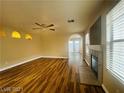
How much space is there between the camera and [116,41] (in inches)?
90.4

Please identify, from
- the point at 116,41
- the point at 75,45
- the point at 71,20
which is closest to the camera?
the point at 116,41

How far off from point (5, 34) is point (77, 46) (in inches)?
461

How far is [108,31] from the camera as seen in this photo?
278 centimetres

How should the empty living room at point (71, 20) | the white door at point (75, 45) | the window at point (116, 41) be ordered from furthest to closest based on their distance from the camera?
the white door at point (75, 45)
the empty living room at point (71, 20)
the window at point (116, 41)

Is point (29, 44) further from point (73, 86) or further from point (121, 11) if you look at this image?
point (121, 11)

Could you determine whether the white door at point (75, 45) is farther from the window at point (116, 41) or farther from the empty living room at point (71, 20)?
the window at point (116, 41)

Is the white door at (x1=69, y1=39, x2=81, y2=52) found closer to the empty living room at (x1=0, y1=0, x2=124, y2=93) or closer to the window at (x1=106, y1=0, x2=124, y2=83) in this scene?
the empty living room at (x1=0, y1=0, x2=124, y2=93)

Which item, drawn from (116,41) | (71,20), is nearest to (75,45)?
(71,20)

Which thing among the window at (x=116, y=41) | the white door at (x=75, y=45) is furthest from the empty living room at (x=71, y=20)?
the white door at (x=75, y=45)

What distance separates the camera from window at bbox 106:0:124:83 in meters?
2.01

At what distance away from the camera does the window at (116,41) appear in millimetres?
2011

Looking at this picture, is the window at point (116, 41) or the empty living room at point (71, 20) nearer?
the window at point (116, 41)

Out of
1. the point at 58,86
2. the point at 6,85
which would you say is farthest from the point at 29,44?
the point at 58,86

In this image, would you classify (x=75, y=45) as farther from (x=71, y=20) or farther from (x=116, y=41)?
(x=116, y=41)
